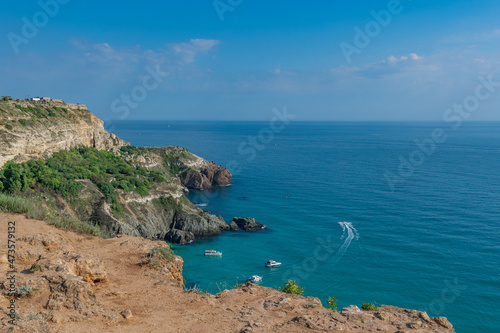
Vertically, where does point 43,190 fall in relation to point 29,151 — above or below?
below

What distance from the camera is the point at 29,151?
48.5 metres

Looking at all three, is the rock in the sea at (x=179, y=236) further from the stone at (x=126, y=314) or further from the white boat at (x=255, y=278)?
the stone at (x=126, y=314)

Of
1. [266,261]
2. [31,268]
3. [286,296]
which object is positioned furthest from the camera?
[266,261]

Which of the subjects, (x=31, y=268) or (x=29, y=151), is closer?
(x=31, y=268)

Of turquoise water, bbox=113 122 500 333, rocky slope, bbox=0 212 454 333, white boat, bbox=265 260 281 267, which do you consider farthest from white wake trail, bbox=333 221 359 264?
rocky slope, bbox=0 212 454 333

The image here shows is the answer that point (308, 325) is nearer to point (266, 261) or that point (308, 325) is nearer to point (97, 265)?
point (97, 265)

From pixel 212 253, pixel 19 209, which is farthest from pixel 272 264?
pixel 19 209

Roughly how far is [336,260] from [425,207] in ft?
90.8

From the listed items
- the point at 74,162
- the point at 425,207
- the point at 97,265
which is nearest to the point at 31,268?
the point at 97,265

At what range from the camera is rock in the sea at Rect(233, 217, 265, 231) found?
190 feet

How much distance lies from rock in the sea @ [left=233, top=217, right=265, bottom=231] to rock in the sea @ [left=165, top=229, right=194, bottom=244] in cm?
932

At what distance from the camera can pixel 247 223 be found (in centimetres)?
5878

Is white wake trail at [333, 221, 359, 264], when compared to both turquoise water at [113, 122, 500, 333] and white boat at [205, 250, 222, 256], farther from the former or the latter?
white boat at [205, 250, 222, 256]

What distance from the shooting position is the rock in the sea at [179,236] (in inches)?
2058
